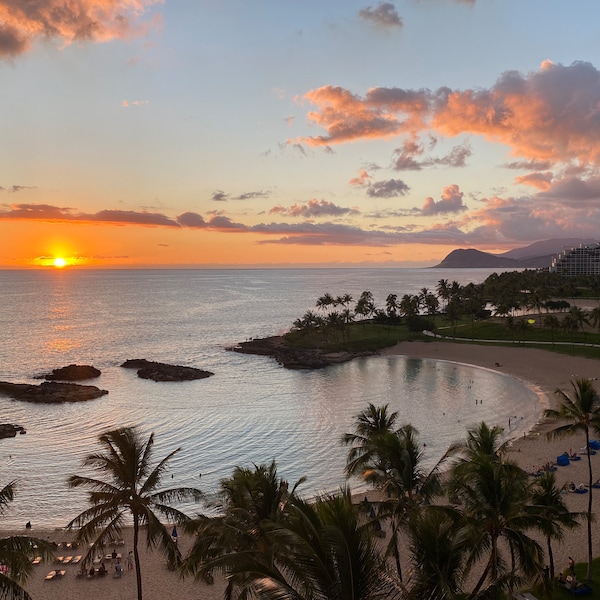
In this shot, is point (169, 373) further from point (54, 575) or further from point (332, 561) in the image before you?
point (332, 561)

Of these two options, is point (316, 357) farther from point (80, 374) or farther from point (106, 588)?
point (106, 588)

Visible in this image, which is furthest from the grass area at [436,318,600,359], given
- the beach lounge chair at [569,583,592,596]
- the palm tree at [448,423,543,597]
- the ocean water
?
the palm tree at [448,423,543,597]

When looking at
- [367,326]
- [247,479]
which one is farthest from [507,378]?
[247,479]

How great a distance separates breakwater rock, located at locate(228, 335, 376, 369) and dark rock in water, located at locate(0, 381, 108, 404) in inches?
1335

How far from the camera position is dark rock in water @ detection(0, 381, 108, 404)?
72.1 metres

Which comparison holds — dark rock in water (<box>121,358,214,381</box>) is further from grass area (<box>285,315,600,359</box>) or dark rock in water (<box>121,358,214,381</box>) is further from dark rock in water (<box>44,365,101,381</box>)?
grass area (<box>285,315,600,359</box>)

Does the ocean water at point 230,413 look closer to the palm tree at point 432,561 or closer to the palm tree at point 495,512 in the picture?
the palm tree at point 495,512

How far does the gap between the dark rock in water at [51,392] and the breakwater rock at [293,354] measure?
33915 mm

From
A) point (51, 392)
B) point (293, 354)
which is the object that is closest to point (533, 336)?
point (293, 354)

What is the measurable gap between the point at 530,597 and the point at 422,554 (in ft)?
34.2

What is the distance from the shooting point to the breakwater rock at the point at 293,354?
3764 inches

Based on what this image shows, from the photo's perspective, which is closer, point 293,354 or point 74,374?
point 74,374

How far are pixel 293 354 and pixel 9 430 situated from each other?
53734 millimetres

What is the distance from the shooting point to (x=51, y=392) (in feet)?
242
